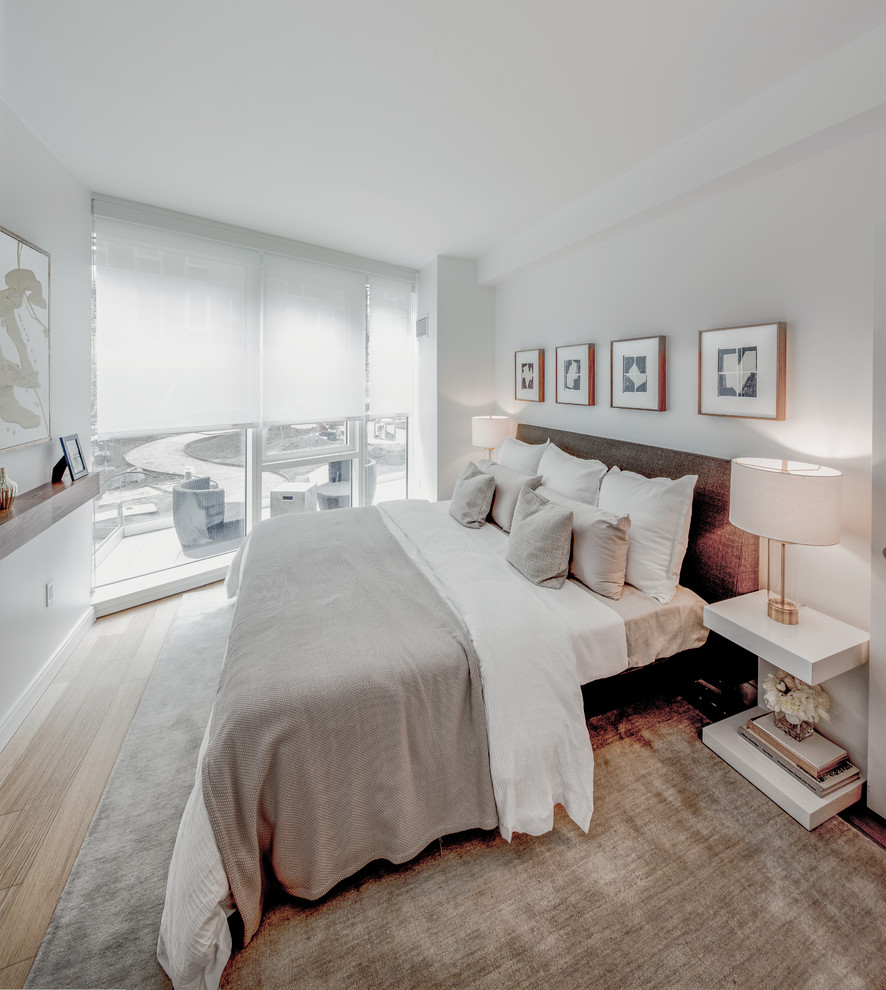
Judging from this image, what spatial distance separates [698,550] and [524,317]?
245cm

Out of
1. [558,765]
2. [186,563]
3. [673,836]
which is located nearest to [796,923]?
[673,836]

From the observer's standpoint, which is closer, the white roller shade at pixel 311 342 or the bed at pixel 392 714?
the bed at pixel 392 714

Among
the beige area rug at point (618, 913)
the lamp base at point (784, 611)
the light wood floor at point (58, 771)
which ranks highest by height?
the lamp base at point (784, 611)

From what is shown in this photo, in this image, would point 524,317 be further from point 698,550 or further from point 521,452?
point 698,550

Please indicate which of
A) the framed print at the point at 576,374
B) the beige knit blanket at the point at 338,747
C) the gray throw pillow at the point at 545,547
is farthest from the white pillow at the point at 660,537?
the framed print at the point at 576,374

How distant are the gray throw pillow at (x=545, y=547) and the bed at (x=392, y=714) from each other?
45 millimetres

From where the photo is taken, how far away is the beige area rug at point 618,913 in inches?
49.4

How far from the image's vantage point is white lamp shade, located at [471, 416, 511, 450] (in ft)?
13.0

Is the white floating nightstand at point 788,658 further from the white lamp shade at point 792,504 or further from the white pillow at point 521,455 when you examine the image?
the white pillow at point 521,455

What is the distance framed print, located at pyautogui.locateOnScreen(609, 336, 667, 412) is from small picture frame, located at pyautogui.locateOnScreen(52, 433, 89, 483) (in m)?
3.20

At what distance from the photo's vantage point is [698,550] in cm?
234

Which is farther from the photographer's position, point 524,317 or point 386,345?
point 386,345

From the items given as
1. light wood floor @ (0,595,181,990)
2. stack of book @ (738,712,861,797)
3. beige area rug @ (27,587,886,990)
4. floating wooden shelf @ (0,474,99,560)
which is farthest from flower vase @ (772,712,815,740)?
floating wooden shelf @ (0,474,99,560)

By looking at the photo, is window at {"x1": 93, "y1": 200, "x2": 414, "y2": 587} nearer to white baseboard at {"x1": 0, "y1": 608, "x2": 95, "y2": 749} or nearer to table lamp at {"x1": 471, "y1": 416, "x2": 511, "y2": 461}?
white baseboard at {"x1": 0, "y1": 608, "x2": 95, "y2": 749}
